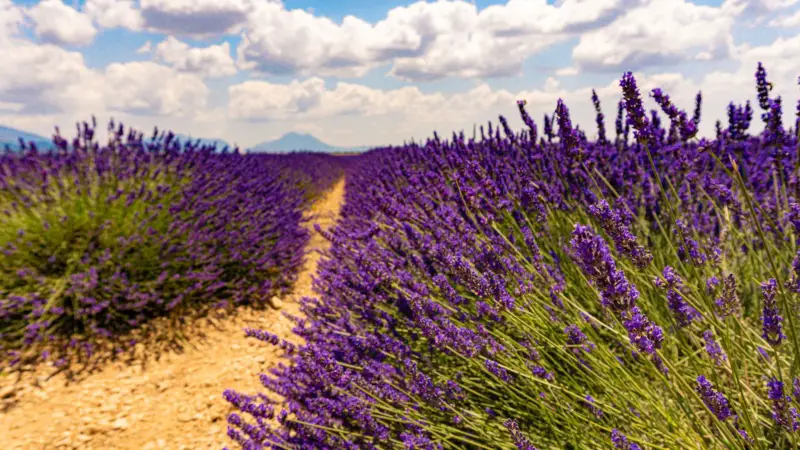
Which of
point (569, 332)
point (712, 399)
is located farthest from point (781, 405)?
point (569, 332)

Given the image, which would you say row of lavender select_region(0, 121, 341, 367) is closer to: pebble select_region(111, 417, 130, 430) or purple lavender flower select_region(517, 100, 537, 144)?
pebble select_region(111, 417, 130, 430)

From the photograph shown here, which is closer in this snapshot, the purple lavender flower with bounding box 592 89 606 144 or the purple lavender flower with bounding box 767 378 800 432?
the purple lavender flower with bounding box 767 378 800 432

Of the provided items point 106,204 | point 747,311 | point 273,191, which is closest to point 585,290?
point 747,311

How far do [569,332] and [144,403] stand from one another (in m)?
2.57

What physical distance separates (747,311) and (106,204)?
4.18 m

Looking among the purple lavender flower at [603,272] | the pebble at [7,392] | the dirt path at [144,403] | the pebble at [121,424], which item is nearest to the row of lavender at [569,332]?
the purple lavender flower at [603,272]

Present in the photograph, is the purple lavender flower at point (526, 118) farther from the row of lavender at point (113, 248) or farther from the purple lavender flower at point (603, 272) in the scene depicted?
the row of lavender at point (113, 248)

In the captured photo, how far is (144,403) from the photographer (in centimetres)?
289

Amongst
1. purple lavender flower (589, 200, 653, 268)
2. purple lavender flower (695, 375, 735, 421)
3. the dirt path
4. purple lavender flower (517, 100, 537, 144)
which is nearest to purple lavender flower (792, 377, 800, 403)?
purple lavender flower (695, 375, 735, 421)

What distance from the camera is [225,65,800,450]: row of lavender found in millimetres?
1055

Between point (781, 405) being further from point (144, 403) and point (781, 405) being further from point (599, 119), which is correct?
point (144, 403)

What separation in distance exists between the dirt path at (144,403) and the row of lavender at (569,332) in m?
0.37

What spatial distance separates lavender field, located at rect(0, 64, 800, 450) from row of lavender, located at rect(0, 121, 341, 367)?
0.02m

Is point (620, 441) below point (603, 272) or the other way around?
below
